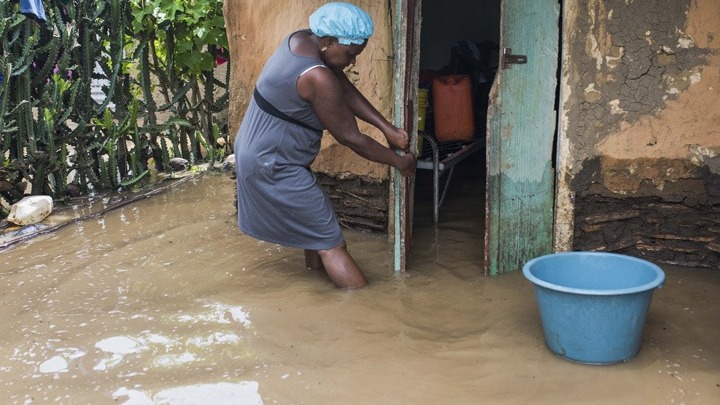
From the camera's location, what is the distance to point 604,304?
110 inches

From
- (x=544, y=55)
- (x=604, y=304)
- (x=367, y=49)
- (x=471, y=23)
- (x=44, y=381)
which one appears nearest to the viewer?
(x=604, y=304)

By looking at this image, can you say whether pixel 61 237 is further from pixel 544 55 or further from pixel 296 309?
pixel 544 55

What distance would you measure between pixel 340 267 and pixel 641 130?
A: 5.94 ft

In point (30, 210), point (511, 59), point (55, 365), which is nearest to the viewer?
point (55, 365)

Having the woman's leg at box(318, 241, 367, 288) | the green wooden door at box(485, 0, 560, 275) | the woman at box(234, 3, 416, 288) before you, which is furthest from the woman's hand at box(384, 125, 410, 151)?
the woman's leg at box(318, 241, 367, 288)

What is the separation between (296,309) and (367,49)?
1.86 m

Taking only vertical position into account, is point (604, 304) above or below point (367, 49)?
below

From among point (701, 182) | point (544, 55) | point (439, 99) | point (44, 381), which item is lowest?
point (44, 381)

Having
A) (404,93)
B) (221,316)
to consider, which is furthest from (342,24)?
(221,316)

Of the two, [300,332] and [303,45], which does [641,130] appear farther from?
[300,332]

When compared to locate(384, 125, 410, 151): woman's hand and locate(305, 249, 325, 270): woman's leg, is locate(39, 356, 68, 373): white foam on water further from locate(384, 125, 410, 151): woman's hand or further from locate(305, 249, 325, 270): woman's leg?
locate(384, 125, 410, 151): woman's hand

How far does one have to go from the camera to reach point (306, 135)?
3693 mm

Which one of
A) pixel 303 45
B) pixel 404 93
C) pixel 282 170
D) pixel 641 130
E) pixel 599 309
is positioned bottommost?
pixel 599 309

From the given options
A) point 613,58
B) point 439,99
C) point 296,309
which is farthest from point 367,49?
point 296,309
